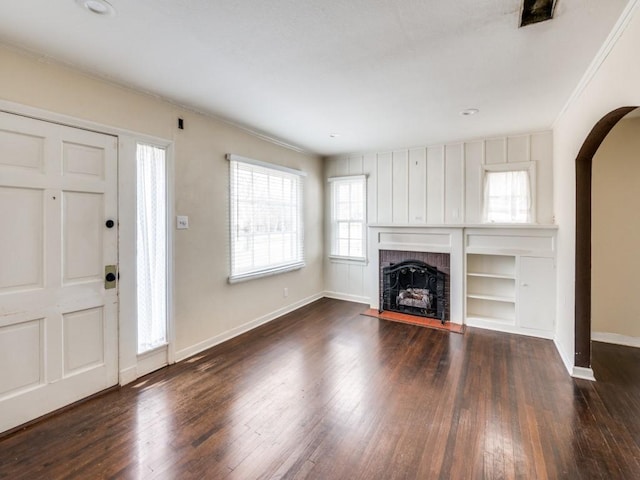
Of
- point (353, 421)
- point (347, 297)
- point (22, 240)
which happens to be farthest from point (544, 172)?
point (22, 240)

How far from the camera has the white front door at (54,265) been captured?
2.10 m

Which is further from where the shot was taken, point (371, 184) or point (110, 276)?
point (371, 184)

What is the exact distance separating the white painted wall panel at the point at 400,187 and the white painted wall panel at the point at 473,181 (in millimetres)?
875

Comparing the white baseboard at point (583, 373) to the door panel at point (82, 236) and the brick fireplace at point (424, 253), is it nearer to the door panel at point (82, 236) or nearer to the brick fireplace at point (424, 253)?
the brick fireplace at point (424, 253)

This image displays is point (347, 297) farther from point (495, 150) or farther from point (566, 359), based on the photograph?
point (495, 150)

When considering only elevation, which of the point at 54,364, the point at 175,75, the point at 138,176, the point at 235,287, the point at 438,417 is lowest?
the point at 438,417

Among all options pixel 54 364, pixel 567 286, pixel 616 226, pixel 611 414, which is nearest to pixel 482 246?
pixel 567 286

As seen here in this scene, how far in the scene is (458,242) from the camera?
4211mm

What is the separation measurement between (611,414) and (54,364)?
4211 millimetres

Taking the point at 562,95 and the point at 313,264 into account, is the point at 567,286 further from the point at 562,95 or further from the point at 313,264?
the point at 313,264

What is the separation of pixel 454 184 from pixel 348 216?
1.83 m

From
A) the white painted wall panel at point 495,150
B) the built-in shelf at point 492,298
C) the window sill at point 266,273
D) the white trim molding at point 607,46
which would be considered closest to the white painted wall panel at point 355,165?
the window sill at point 266,273

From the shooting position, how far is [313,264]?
5.47m

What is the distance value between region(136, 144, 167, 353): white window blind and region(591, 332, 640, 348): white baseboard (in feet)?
16.2
